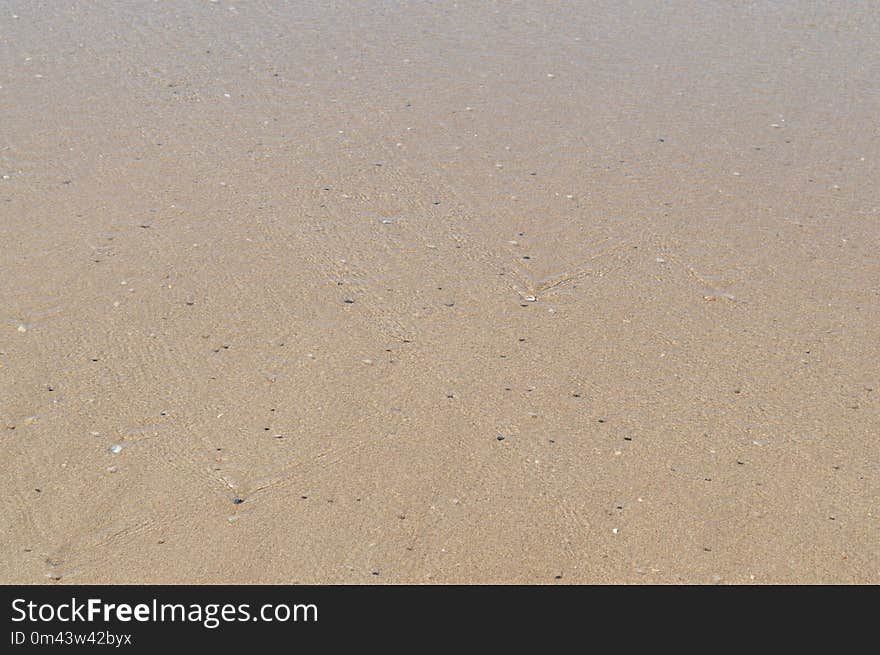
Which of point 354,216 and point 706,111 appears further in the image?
point 706,111

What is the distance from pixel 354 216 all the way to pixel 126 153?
133cm

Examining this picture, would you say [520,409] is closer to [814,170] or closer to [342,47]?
[814,170]

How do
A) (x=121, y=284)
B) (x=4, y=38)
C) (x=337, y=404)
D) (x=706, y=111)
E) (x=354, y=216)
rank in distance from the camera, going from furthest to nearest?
(x=4, y=38), (x=706, y=111), (x=354, y=216), (x=121, y=284), (x=337, y=404)

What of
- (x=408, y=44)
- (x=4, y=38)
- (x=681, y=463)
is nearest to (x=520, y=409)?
(x=681, y=463)

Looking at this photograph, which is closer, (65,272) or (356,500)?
(356,500)

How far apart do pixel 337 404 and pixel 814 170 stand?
9.97ft

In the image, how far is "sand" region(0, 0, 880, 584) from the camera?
10.7 feet

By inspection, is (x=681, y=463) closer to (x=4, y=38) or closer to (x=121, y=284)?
(x=121, y=284)

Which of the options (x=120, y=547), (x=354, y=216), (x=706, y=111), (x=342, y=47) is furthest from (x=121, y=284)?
(x=706, y=111)

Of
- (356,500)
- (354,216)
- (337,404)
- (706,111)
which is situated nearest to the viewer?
(356,500)

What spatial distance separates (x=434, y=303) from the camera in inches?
170

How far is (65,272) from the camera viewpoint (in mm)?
4430

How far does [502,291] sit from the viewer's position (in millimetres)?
4398

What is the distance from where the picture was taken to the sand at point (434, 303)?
3.26m
